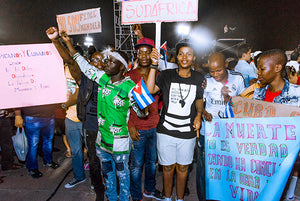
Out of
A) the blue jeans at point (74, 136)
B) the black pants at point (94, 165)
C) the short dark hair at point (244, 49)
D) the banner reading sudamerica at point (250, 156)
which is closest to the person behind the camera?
the banner reading sudamerica at point (250, 156)

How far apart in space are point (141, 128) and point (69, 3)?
8.26 m

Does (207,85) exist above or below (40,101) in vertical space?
above

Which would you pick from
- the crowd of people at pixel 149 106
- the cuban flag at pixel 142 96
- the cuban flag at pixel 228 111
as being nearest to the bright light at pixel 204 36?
the crowd of people at pixel 149 106

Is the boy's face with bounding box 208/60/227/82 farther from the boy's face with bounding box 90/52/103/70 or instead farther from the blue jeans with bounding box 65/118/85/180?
the blue jeans with bounding box 65/118/85/180

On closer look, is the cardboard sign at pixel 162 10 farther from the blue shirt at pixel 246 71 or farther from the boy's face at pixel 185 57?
the blue shirt at pixel 246 71

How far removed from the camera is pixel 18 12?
7016 millimetres

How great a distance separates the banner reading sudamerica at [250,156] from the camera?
1.97m

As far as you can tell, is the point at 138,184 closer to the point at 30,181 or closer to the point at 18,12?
the point at 30,181

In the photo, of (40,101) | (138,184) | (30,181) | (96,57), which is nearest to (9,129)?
(30,181)

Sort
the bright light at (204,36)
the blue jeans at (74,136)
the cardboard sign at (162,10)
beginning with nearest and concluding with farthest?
1. the cardboard sign at (162,10)
2. the blue jeans at (74,136)
3. the bright light at (204,36)

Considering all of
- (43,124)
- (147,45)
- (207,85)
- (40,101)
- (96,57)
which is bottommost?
(43,124)

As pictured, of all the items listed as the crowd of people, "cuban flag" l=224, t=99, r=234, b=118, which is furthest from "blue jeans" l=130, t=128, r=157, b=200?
"cuban flag" l=224, t=99, r=234, b=118

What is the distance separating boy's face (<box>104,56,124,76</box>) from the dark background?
262 inches

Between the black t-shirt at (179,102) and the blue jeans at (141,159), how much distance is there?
0.28m
